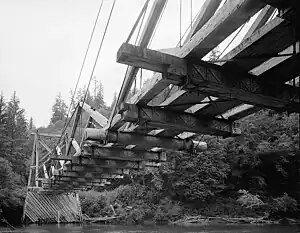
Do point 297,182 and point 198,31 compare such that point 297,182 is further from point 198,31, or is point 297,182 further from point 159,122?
point 198,31

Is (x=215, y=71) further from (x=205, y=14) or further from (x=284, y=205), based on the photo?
(x=284, y=205)

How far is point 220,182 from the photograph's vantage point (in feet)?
102

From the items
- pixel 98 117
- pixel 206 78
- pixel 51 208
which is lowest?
pixel 51 208

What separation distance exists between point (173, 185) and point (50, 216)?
988 centimetres

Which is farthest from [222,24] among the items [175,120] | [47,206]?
[47,206]

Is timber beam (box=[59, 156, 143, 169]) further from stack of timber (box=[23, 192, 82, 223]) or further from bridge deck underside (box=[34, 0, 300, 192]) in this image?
stack of timber (box=[23, 192, 82, 223])

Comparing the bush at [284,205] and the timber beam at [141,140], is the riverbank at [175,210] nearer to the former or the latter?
the bush at [284,205]

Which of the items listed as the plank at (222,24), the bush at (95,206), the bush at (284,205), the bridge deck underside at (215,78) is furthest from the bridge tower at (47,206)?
the plank at (222,24)

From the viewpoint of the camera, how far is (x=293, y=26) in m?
4.39

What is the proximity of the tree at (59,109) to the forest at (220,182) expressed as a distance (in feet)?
133

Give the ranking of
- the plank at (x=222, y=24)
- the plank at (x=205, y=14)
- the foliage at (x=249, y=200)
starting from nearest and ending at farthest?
the plank at (x=222, y=24) → the plank at (x=205, y=14) → the foliage at (x=249, y=200)

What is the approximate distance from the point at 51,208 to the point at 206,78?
2387cm

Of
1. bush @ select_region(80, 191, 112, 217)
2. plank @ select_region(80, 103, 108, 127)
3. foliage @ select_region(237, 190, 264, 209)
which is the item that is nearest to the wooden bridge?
plank @ select_region(80, 103, 108, 127)

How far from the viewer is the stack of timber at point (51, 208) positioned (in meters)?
26.2
